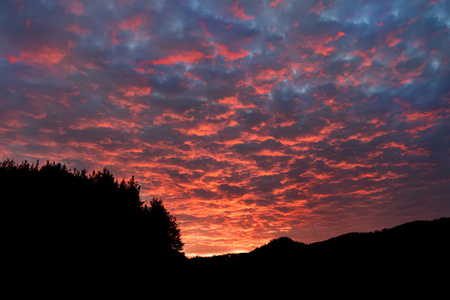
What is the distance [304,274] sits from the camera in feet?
65.6

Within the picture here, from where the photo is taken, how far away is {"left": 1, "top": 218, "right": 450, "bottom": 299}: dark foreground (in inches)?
605

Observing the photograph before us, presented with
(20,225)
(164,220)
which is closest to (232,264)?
(20,225)

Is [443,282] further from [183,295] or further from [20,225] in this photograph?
[20,225]

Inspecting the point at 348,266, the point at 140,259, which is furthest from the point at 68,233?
the point at 348,266

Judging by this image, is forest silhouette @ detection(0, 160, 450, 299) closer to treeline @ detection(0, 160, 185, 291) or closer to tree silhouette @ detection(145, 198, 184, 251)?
treeline @ detection(0, 160, 185, 291)

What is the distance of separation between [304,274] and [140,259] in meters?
20.1

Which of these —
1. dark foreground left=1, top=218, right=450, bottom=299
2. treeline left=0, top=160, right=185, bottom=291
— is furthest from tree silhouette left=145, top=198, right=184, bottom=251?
dark foreground left=1, top=218, right=450, bottom=299

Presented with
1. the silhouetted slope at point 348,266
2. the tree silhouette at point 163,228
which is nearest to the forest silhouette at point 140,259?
the silhouetted slope at point 348,266

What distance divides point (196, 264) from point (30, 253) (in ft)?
45.9

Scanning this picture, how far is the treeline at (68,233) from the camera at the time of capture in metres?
21.7

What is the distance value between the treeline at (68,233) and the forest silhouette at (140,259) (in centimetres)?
8

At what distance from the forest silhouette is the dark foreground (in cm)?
7

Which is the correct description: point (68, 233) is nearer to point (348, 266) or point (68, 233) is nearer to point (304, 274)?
point (304, 274)

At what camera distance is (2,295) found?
19.2 m
